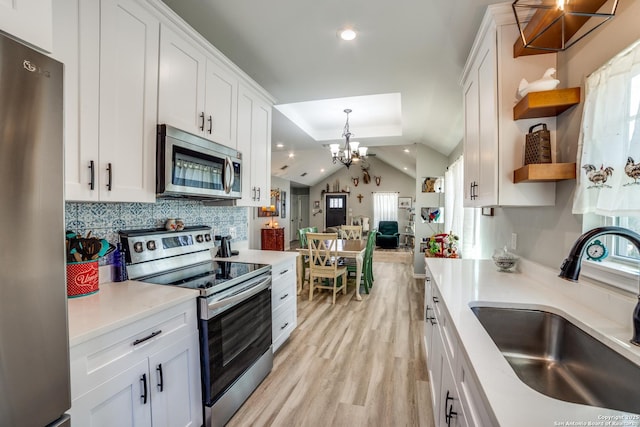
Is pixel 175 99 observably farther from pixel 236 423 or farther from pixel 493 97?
pixel 236 423

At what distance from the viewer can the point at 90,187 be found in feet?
4.35

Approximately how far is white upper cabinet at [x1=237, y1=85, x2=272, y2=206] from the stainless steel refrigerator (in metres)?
1.70

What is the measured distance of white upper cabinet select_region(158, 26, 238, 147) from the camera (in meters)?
1.72

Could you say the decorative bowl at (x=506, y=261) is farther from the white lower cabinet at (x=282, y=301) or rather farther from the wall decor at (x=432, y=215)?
the wall decor at (x=432, y=215)

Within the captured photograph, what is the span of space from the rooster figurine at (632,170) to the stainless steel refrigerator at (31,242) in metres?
1.87

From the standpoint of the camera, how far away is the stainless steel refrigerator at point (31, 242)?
27.1 inches

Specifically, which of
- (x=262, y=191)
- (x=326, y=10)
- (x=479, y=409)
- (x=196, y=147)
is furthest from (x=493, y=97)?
(x=262, y=191)

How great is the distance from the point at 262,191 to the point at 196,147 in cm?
102

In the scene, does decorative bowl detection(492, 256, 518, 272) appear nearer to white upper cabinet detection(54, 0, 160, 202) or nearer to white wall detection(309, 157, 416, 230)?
white upper cabinet detection(54, 0, 160, 202)

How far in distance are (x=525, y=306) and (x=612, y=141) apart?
760 millimetres

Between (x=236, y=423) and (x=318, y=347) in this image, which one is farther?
(x=318, y=347)

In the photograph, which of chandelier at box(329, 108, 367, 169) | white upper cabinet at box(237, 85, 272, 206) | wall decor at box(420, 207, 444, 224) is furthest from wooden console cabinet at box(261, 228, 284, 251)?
white upper cabinet at box(237, 85, 272, 206)

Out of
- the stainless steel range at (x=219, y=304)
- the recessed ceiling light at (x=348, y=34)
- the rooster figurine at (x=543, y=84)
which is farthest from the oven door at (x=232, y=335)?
the rooster figurine at (x=543, y=84)

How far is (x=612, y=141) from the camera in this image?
3.60 feet
